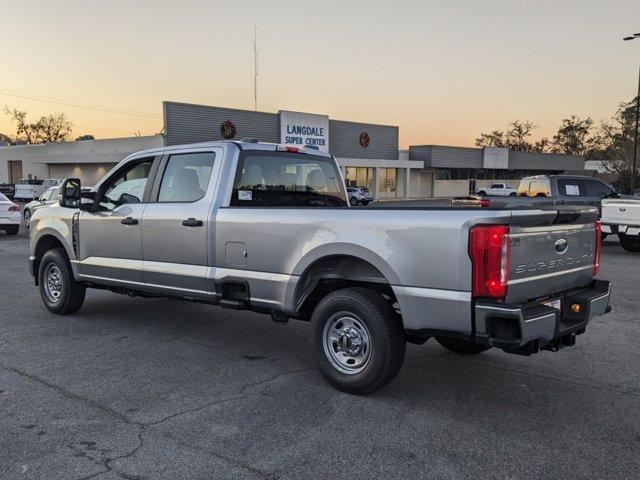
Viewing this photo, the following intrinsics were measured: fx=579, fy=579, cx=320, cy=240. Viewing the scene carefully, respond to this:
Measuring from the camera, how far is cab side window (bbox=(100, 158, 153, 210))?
636 cm

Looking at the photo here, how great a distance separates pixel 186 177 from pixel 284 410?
2.75 metres

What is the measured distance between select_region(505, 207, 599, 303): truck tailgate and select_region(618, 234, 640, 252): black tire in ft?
36.8

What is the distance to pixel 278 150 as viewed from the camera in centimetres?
605

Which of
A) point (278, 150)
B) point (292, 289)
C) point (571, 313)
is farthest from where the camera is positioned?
point (278, 150)

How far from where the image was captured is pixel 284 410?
14.0ft

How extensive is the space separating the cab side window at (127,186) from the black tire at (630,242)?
12507 mm

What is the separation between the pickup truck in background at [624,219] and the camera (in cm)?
1398

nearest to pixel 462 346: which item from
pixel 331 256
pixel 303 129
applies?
pixel 331 256

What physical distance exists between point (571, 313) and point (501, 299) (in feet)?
2.91

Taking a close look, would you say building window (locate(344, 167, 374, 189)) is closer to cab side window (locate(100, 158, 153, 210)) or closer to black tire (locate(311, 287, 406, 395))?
cab side window (locate(100, 158, 153, 210))

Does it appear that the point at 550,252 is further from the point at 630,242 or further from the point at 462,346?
the point at 630,242

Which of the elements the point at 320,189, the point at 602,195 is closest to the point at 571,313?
the point at 320,189

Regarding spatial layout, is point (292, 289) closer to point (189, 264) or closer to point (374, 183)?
point (189, 264)

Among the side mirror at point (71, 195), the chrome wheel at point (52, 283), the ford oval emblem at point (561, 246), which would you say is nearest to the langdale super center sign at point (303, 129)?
the chrome wheel at point (52, 283)
